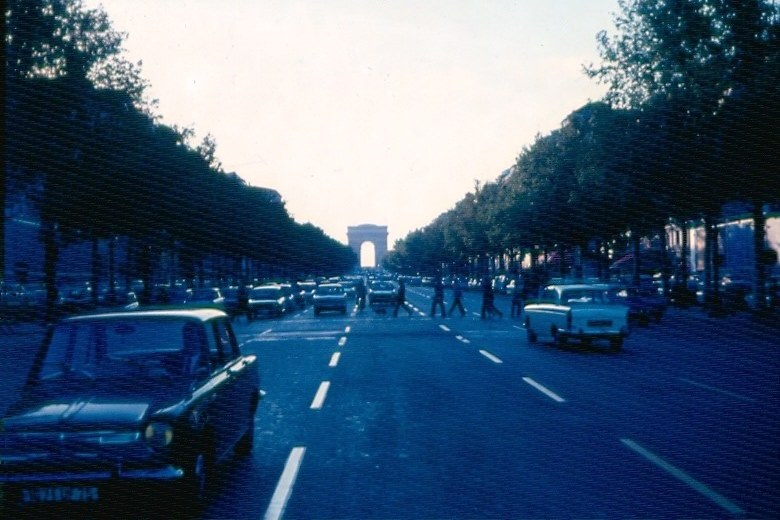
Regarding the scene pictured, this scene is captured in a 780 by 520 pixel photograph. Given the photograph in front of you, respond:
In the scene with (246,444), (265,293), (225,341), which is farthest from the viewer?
(265,293)

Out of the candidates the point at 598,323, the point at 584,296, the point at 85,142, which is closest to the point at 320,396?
the point at 598,323

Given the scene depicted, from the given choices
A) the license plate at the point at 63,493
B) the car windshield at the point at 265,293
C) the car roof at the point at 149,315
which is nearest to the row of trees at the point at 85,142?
the car windshield at the point at 265,293

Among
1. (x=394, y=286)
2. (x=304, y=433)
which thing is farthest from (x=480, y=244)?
(x=304, y=433)

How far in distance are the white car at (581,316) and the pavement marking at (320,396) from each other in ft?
25.8

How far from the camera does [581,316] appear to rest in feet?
66.0

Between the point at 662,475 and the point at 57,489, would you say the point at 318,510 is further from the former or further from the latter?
the point at 662,475

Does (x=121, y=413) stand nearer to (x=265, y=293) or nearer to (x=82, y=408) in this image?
(x=82, y=408)

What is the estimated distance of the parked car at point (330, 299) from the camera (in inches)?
1654

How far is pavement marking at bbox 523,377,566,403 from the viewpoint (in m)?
12.0

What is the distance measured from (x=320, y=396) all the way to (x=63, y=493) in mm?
7334

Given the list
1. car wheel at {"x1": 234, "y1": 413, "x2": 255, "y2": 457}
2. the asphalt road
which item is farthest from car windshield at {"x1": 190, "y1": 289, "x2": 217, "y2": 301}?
car wheel at {"x1": 234, "y1": 413, "x2": 255, "y2": 457}

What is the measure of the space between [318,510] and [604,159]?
100.0ft

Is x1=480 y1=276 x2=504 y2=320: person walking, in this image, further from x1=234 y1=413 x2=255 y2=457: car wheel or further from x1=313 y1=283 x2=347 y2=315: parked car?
x1=234 y1=413 x2=255 y2=457: car wheel

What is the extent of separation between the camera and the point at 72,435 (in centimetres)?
564
